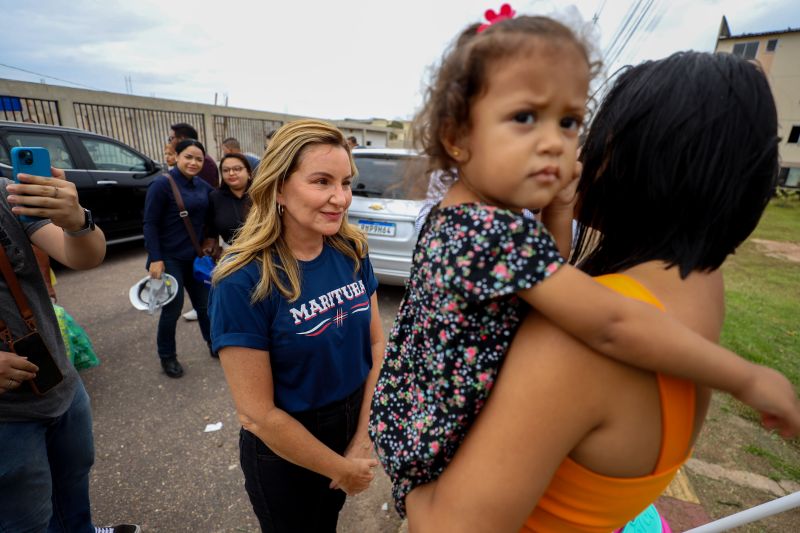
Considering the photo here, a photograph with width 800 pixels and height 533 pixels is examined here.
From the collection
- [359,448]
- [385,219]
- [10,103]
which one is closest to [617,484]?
[359,448]

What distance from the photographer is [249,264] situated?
1.59 metres

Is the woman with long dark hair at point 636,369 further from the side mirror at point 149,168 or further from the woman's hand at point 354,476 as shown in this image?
→ the side mirror at point 149,168

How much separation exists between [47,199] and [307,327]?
1.07m

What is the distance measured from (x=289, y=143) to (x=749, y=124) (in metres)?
1.48

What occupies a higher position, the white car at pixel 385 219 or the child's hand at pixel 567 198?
the child's hand at pixel 567 198

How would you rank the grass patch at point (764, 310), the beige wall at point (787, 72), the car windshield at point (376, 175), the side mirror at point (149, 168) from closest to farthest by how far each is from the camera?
the grass patch at point (764, 310)
the car windshield at point (376, 175)
the side mirror at point (149, 168)
the beige wall at point (787, 72)

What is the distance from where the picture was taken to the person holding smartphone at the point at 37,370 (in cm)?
158

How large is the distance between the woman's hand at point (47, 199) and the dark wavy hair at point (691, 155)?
6.02 feet

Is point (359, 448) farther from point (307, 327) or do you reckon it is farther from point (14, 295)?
point (14, 295)

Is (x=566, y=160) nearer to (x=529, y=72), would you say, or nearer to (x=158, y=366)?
(x=529, y=72)

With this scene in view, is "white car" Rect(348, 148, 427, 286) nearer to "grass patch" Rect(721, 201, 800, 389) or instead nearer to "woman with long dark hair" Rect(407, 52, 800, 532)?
"grass patch" Rect(721, 201, 800, 389)

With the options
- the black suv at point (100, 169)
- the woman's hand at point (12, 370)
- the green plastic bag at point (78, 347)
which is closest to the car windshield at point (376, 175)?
the green plastic bag at point (78, 347)

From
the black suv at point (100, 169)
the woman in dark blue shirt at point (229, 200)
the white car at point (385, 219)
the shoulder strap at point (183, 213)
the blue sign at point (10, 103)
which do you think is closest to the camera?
the shoulder strap at point (183, 213)

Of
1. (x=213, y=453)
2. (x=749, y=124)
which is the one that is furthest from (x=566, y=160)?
(x=213, y=453)
